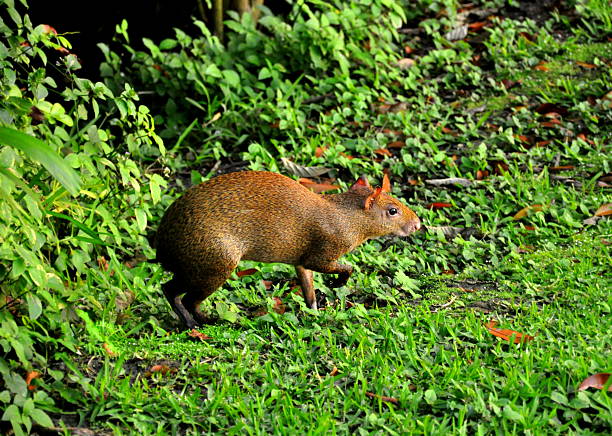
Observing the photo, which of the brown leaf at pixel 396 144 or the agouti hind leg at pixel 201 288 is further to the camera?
the brown leaf at pixel 396 144

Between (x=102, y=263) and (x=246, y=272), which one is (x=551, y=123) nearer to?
(x=246, y=272)

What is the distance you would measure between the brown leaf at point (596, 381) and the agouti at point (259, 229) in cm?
172

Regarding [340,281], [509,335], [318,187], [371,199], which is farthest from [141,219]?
[509,335]

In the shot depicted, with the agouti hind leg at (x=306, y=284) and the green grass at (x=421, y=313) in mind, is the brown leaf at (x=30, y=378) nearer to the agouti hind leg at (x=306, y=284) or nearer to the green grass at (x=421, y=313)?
the green grass at (x=421, y=313)

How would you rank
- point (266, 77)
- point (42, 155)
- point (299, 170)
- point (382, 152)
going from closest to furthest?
point (42, 155)
point (299, 170)
point (382, 152)
point (266, 77)

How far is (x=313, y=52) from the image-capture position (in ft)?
26.1

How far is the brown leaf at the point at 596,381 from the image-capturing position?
4.23 m

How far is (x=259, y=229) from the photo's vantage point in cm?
517

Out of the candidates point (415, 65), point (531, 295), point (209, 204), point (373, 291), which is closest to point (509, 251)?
point (531, 295)

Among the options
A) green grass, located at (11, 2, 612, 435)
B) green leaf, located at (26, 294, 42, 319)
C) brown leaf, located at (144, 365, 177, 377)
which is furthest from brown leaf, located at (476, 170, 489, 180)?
green leaf, located at (26, 294, 42, 319)

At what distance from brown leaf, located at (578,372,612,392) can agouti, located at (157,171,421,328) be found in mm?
1721

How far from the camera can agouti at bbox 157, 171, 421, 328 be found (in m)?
4.99

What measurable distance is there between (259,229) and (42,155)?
182 cm

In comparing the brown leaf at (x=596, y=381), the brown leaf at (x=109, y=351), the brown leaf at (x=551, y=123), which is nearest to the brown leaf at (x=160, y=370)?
the brown leaf at (x=109, y=351)
